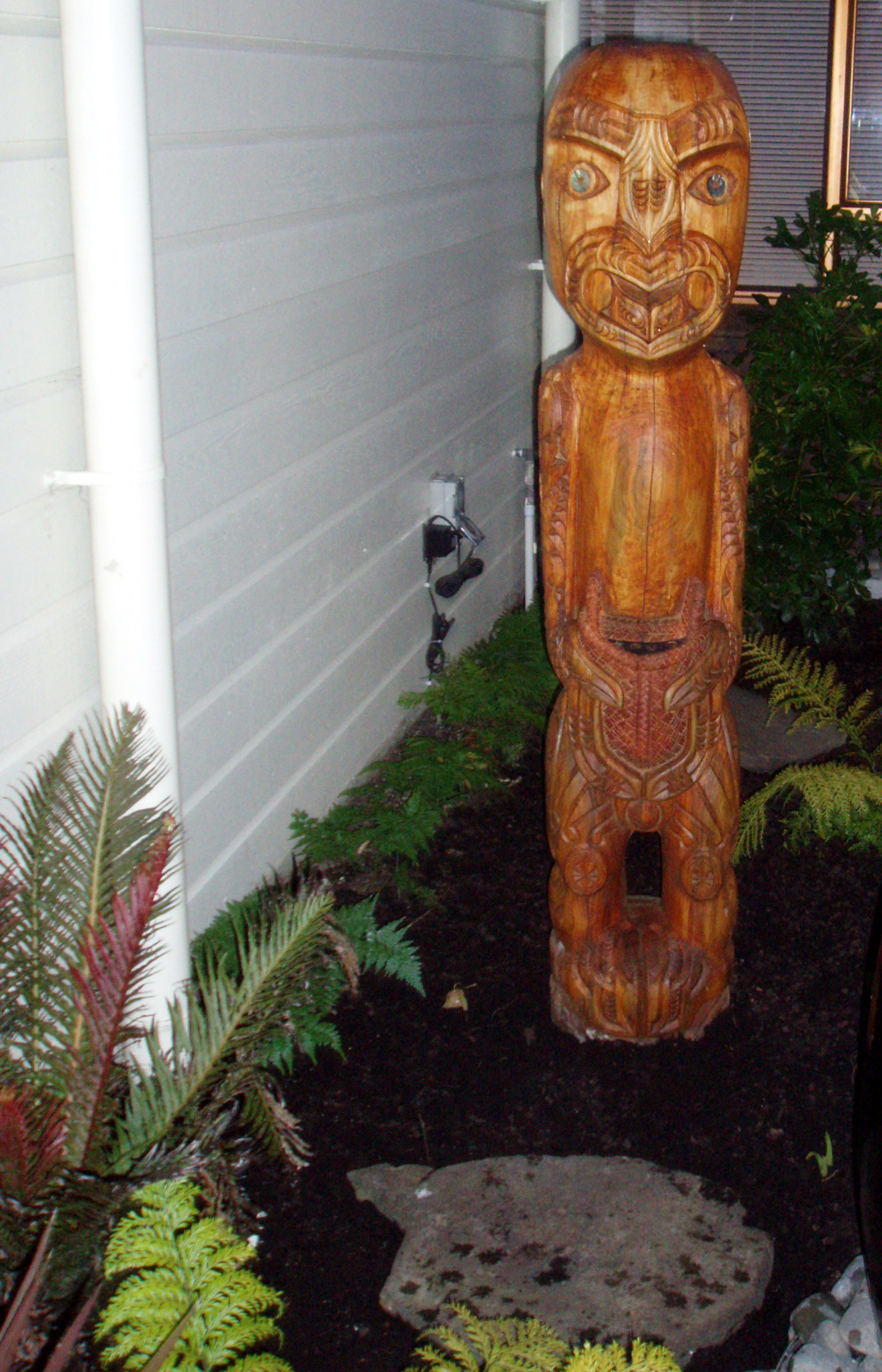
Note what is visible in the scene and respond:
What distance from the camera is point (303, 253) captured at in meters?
3.73

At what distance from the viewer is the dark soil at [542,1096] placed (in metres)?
2.67

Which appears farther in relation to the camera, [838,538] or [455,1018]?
[838,538]

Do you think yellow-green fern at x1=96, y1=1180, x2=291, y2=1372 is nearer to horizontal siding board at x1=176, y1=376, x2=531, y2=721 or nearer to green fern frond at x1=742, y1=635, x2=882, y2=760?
horizontal siding board at x1=176, y1=376, x2=531, y2=721

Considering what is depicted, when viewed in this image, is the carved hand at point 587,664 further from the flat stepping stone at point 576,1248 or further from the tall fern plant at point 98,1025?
the flat stepping stone at point 576,1248

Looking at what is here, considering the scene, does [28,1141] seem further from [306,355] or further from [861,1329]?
[306,355]

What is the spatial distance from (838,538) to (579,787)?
367cm

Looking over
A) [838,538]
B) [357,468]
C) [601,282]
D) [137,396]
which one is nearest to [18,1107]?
[137,396]

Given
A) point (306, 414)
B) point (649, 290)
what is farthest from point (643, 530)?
point (306, 414)

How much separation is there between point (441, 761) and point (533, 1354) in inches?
100

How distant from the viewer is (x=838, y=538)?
6.25m

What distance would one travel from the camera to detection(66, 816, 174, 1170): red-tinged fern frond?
1944 millimetres

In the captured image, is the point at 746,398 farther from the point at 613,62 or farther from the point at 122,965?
the point at 122,965

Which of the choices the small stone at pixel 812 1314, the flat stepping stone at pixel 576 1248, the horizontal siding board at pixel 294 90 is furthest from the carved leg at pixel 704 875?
the horizontal siding board at pixel 294 90

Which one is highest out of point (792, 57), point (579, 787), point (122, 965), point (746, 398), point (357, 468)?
point (792, 57)
